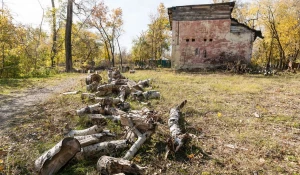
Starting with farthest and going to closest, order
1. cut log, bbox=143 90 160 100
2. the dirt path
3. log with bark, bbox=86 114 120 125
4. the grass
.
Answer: cut log, bbox=143 90 160 100 → the dirt path → log with bark, bbox=86 114 120 125 → the grass

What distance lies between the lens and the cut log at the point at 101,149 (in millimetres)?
2620

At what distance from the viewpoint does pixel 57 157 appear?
238 cm

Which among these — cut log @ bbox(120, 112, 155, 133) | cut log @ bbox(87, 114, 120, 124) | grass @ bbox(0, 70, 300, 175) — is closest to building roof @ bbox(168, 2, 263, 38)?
grass @ bbox(0, 70, 300, 175)

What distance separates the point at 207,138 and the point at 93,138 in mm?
1998

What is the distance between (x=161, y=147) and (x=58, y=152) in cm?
152

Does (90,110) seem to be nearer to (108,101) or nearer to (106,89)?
(108,101)

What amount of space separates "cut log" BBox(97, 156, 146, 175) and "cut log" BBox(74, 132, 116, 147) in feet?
1.58

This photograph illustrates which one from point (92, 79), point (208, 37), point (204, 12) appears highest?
point (204, 12)

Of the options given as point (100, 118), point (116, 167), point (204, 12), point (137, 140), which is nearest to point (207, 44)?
point (204, 12)

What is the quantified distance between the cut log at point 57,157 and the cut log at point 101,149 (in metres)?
0.21

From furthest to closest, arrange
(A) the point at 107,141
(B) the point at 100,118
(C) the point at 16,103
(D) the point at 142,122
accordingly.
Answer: (C) the point at 16,103 < (B) the point at 100,118 < (D) the point at 142,122 < (A) the point at 107,141

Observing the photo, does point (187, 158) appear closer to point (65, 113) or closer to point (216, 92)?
point (65, 113)

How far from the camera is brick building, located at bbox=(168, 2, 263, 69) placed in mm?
14852

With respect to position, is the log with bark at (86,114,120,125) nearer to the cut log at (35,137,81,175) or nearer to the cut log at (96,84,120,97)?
the cut log at (35,137,81,175)
